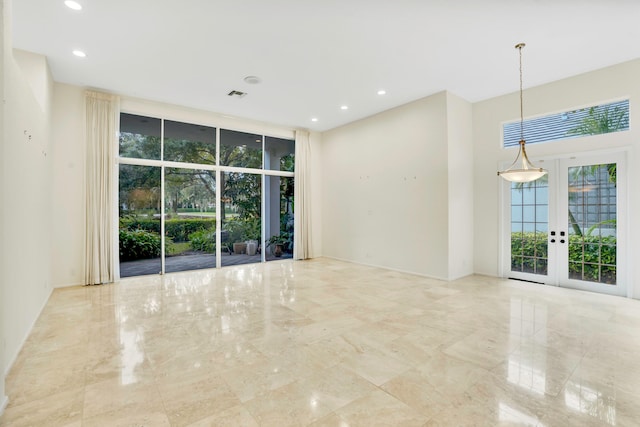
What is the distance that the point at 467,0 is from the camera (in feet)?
11.0

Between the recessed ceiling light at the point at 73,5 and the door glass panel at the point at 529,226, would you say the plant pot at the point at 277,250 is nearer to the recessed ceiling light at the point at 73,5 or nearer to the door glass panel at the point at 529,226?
the door glass panel at the point at 529,226

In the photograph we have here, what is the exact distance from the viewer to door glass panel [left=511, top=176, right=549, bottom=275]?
5680 mm

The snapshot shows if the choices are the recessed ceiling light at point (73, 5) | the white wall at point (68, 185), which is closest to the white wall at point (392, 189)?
the recessed ceiling light at point (73, 5)

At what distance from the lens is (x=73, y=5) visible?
340 centimetres

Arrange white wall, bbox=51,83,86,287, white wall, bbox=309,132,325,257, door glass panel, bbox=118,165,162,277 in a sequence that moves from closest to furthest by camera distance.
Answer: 1. white wall, bbox=51,83,86,287
2. door glass panel, bbox=118,165,162,277
3. white wall, bbox=309,132,325,257

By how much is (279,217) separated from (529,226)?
19.3 ft

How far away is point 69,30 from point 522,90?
24.4 ft

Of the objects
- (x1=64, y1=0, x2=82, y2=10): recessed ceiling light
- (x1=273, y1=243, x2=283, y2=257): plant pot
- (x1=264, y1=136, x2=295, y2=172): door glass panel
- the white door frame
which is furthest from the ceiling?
(x1=273, y1=243, x2=283, y2=257): plant pot

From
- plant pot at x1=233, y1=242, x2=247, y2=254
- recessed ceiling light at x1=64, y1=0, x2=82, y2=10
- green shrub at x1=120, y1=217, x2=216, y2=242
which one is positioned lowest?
plant pot at x1=233, y1=242, x2=247, y2=254

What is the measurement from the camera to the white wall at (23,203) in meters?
2.72

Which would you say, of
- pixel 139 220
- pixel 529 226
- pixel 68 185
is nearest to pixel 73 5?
pixel 68 185

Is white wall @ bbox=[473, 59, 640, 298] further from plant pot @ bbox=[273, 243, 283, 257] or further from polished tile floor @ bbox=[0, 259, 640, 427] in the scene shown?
plant pot @ bbox=[273, 243, 283, 257]

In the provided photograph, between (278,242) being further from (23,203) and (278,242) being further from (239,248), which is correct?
(23,203)

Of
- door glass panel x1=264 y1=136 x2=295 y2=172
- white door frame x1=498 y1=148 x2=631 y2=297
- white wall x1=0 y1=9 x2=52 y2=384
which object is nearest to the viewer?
white wall x1=0 y1=9 x2=52 y2=384
